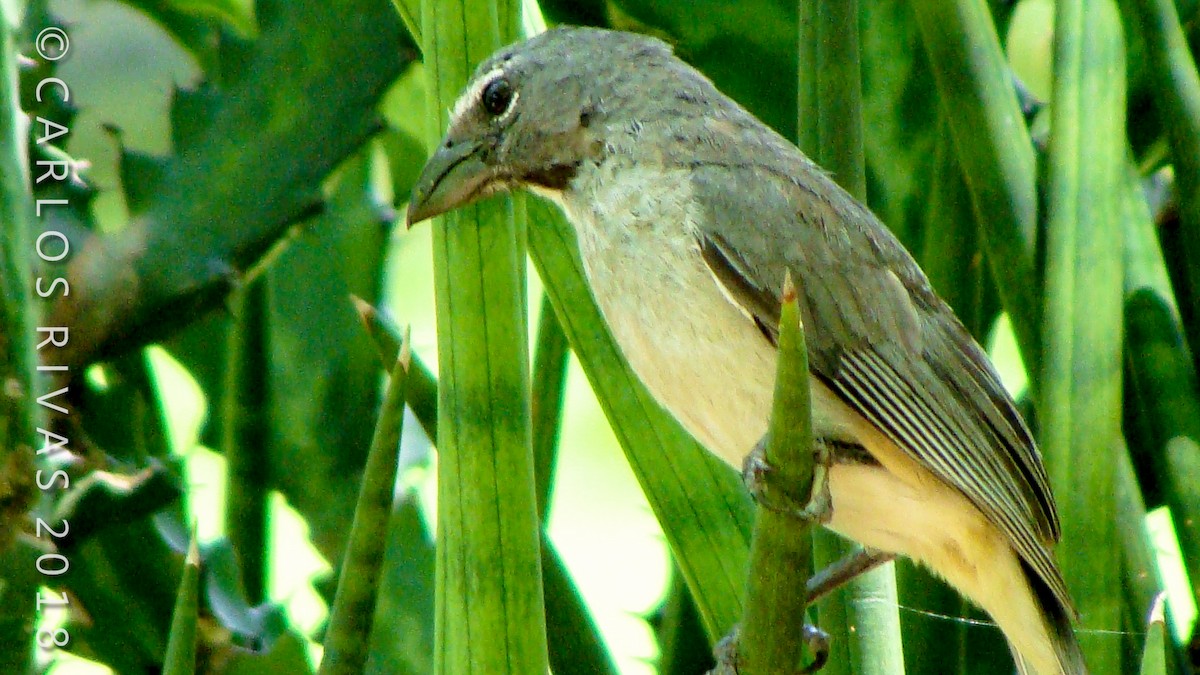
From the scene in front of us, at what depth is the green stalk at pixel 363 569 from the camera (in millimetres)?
903

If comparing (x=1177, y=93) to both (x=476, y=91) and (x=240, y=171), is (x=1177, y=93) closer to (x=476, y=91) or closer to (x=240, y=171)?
(x=476, y=91)

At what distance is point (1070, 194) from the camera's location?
126 cm

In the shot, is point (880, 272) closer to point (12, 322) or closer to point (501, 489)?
point (501, 489)

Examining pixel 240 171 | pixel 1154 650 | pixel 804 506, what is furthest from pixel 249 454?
pixel 1154 650

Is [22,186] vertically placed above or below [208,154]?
below

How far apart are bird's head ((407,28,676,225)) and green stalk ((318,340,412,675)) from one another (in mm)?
508

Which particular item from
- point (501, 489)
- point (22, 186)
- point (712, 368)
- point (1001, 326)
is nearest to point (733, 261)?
point (712, 368)

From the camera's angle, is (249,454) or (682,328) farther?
(249,454)

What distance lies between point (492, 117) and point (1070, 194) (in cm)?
57

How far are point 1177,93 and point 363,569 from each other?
36.9 inches

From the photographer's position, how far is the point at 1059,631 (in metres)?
1.31

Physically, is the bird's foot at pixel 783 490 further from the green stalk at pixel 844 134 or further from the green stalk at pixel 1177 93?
the green stalk at pixel 1177 93

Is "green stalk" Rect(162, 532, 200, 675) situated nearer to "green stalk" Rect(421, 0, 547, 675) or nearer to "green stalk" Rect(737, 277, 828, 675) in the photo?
"green stalk" Rect(421, 0, 547, 675)

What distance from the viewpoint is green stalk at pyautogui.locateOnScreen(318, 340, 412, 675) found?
0.90 metres
